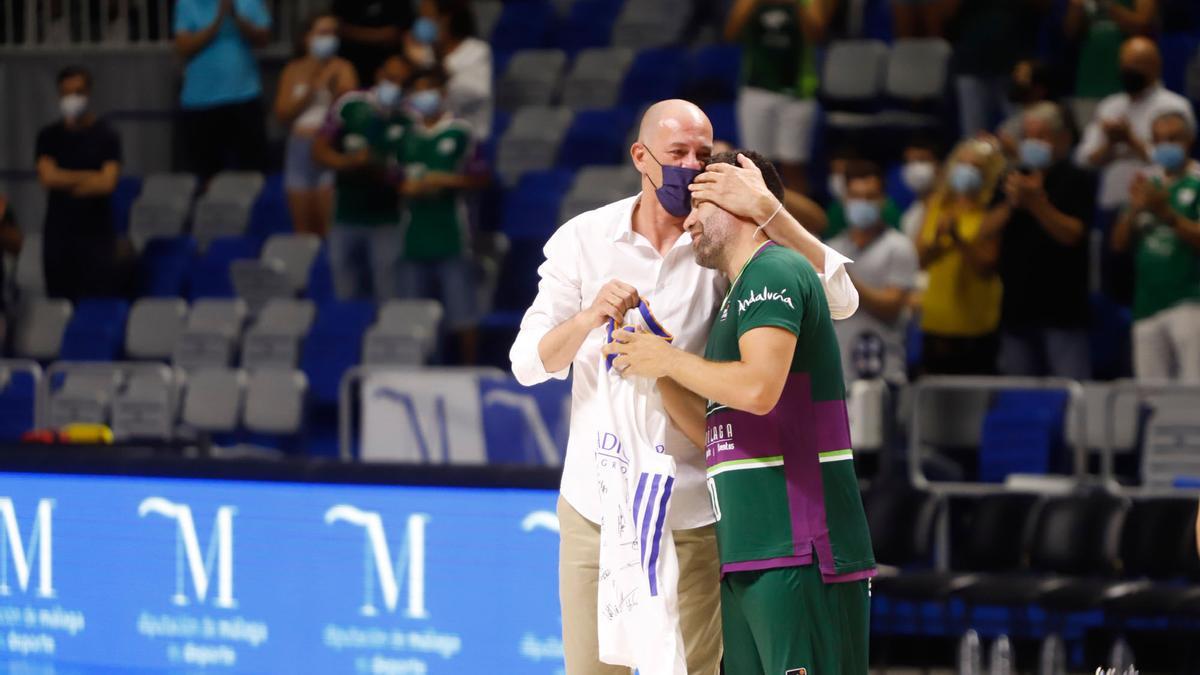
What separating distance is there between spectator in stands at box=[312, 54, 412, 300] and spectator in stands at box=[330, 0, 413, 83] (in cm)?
118

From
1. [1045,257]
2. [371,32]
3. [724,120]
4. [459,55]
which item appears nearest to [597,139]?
[724,120]

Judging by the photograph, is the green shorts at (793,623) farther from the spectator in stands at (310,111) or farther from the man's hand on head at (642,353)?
the spectator in stands at (310,111)

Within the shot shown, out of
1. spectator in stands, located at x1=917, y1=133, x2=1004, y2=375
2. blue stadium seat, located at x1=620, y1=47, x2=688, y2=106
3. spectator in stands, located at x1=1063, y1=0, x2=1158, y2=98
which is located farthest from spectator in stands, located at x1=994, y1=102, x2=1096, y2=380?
blue stadium seat, located at x1=620, y1=47, x2=688, y2=106

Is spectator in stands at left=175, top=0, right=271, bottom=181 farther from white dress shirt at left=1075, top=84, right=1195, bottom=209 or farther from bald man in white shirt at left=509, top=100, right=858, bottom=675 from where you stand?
bald man in white shirt at left=509, top=100, right=858, bottom=675

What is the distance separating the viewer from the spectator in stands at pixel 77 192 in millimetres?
12867

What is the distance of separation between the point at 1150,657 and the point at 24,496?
5.09 m

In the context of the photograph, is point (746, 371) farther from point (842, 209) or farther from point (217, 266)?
point (217, 266)

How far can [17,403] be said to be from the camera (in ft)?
37.8

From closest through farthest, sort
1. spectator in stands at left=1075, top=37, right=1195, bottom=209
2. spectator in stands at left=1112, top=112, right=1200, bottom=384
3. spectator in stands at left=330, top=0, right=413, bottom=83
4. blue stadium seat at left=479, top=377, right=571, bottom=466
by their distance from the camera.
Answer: blue stadium seat at left=479, top=377, right=571, bottom=466, spectator in stands at left=1112, top=112, right=1200, bottom=384, spectator in stands at left=1075, top=37, right=1195, bottom=209, spectator in stands at left=330, top=0, right=413, bottom=83

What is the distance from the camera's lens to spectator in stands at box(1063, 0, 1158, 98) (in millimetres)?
11172

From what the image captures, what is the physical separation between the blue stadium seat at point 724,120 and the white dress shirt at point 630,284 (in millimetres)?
7674

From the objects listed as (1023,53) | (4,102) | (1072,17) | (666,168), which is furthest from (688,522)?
(4,102)

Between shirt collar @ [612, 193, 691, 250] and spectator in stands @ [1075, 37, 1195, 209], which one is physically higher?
spectator in stands @ [1075, 37, 1195, 209]

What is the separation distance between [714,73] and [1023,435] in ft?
16.4
